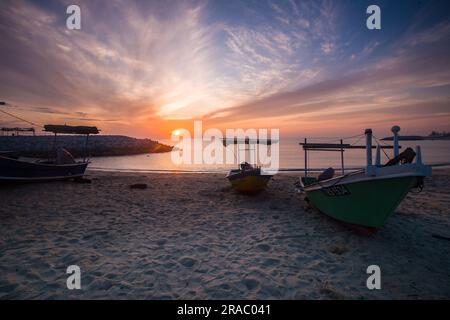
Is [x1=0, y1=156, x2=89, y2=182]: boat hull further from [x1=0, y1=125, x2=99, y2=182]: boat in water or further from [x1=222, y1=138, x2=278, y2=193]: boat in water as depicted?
[x1=222, y1=138, x2=278, y2=193]: boat in water

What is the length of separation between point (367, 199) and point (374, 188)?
1.74 ft

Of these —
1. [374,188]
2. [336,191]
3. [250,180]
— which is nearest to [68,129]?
[250,180]

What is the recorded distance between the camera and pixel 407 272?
17.7 feet

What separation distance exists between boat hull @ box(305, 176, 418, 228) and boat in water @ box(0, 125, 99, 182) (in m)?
18.3

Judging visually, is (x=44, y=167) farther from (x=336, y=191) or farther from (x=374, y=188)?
(x=374, y=188)

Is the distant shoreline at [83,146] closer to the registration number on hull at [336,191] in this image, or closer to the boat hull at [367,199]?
the registration number on hull at [336,191]

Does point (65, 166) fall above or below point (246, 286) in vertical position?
above

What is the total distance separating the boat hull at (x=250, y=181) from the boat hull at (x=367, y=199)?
4.88 m

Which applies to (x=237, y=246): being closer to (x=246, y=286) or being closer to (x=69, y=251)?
(x=246, y=286)

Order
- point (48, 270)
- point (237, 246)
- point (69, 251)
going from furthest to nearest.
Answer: point (237, 246) < point (69, 251) < point (48, 270)
